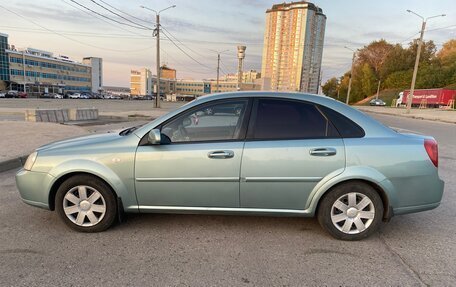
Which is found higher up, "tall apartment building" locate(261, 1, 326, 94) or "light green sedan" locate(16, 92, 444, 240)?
"tall apartment building" locate(261, 1, 326, 94)

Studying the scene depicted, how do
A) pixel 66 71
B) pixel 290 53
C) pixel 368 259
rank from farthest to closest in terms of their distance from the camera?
pixel 66 71
pixel 290 53
pixel 368 259

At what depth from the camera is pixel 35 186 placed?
335cm

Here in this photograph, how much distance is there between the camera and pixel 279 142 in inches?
126

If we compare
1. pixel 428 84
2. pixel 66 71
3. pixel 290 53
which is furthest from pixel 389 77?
pixel 66 71

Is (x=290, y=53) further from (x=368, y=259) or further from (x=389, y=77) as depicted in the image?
(x=368, y=259)

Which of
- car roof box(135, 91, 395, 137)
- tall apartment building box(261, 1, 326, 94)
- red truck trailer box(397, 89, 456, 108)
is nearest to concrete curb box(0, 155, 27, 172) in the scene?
car roof box(135, 91, 395, 137)

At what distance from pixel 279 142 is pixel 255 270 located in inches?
51.0

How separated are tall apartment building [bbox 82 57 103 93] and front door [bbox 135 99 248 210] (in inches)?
4998

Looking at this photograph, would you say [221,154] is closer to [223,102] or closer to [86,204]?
[223,102]

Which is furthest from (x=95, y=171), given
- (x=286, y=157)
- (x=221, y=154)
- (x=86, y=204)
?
(x=286, y=157)

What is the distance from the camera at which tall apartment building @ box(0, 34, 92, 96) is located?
243ft

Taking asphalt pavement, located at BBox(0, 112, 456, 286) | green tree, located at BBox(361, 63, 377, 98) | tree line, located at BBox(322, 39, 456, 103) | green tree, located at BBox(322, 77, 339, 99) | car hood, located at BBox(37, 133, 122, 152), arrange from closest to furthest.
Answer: asphalt pavement, located at BBox(0, 112, 456, 286) → car hood, located at BBox(37, 133, 122, 152) → tree line, located at BBox(322, 39, 456, 103) → green tree, located at BBox(361, 63, 377, 98) → green tree, located at BBox(322, 77, 339, 99)

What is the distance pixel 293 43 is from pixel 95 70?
91.4 m

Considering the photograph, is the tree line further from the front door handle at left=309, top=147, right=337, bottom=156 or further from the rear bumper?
the front door handle at left=309, top=147, right=337, bottom=156
